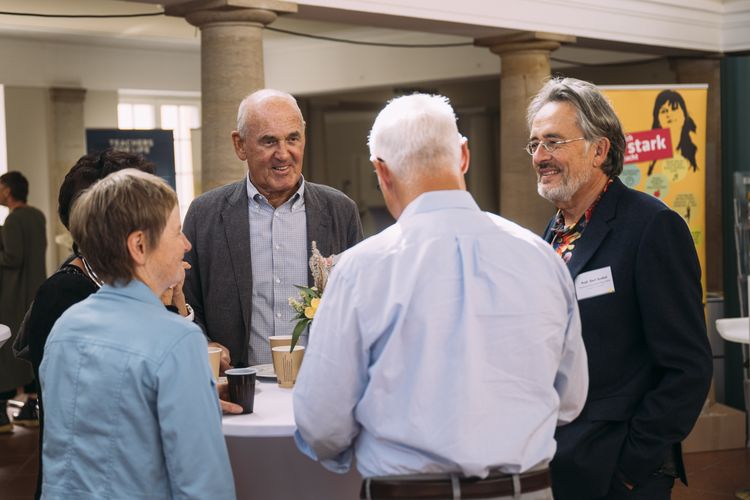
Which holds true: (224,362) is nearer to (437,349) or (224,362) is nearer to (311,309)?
(311,309)

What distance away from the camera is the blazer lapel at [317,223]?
3246mm

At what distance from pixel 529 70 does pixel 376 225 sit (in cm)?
765

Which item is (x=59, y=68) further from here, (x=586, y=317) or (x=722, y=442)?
(x=586, y=317)

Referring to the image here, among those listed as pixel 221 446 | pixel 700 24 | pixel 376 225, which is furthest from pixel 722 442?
pixel 376 225

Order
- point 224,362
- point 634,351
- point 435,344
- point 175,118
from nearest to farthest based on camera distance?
point 435,344 → point 634,351 → point 224,362 → point 175,118

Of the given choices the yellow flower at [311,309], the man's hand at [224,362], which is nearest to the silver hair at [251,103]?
the man's hand at [224,362]

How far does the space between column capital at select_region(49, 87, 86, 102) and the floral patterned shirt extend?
464 inches

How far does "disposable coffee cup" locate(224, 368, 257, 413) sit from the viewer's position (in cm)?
233

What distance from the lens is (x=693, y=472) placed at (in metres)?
6.48

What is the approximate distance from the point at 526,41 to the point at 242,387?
6.57 metres

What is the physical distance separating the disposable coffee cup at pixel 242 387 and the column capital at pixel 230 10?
428 centimetres

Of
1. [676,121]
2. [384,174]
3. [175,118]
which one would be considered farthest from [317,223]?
[175,118]

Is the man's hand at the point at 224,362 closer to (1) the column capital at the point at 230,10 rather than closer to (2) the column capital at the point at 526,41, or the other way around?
(1) the column capital at the point at 230,10

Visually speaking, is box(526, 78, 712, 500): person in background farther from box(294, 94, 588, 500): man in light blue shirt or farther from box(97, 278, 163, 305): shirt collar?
box(97, 278, 163, 305): shirt collar
